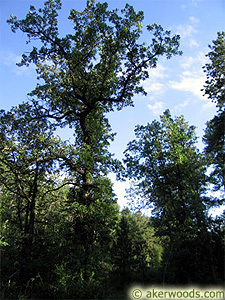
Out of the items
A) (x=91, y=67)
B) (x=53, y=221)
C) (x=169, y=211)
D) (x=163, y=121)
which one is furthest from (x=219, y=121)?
(x=53, y=221)

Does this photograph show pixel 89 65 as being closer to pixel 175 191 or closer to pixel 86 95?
pixel 86 95

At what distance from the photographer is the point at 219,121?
1555cm

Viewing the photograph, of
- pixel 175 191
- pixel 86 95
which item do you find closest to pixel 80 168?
pixel 86 95

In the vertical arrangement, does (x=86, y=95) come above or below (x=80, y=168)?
above

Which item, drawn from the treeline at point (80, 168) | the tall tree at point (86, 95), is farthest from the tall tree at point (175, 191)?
the tall tree at point (86, 95)

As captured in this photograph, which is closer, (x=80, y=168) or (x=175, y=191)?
(x=80, y=168)

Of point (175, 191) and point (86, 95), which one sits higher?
point (86, 95)

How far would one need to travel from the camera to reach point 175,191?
65.2 ft

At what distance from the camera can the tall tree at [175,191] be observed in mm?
17344

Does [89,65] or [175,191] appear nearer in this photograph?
[89,65]

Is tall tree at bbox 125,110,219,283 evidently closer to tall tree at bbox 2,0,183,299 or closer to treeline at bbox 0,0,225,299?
treeline at bbox 0,0,225,299

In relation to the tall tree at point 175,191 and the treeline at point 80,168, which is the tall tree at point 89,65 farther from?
the tall tree at point 175,191

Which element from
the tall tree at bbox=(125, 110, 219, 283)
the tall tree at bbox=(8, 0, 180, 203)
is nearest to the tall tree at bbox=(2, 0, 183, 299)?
the tall tree at bbox=(8, 0, 180, 203)

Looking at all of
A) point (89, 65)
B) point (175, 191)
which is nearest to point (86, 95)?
point (89, 65)
